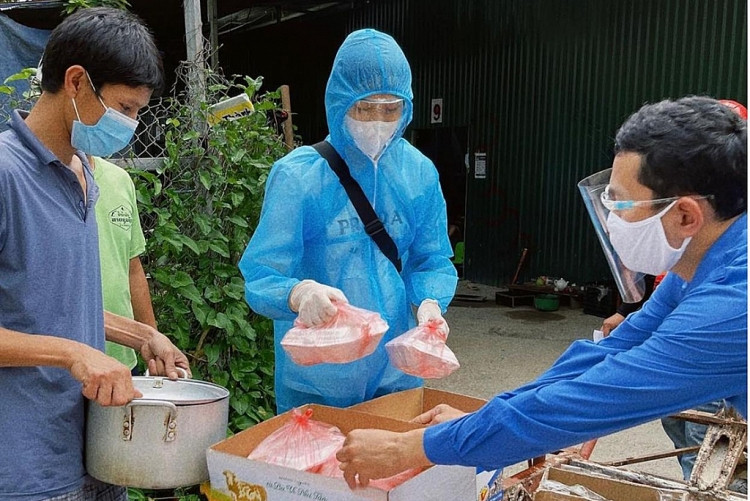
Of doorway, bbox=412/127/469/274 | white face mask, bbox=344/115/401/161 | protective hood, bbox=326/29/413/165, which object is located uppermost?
protective hood, bbox=326/29/413/165

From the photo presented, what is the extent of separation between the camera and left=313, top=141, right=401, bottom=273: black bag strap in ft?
6.76

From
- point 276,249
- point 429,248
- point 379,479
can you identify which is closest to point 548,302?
point 429,248

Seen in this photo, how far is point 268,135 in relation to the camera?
3609 mm

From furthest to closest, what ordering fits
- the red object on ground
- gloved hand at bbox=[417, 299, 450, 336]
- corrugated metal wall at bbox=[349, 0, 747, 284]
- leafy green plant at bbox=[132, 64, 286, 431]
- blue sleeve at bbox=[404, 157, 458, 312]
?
1. corrugated metal wall at bbox=[349, 0, 747, 284]
2. leafy green plant at bbox=[132, 64, 286, 431]
3. blue sleeve at bbox=[404, 157, 458, 312]
4. gloved hand at bbox=[417, 299, 450, 336]
5. the red object on ground

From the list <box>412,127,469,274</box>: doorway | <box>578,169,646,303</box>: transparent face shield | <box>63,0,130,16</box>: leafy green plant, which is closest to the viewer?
<box>578,169,646,303</box>: transparent face shield

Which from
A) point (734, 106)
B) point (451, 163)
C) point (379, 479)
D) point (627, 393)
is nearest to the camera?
point (627, 393)

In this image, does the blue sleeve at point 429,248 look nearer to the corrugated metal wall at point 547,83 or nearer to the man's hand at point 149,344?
the man's hand at point 149,344

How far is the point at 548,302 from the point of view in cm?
815

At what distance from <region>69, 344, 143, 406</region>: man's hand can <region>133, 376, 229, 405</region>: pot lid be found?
0.24 metres

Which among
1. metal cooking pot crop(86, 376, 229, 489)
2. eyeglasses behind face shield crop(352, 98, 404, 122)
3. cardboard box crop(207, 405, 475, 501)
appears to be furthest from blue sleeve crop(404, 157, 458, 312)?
metal cooking pot crop(86, 376, 229, 489)

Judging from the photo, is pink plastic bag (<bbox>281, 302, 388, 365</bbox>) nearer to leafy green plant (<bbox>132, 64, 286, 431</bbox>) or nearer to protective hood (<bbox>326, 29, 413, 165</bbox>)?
protective hood (<bbox>326, 29, 413, 165</bbox>)

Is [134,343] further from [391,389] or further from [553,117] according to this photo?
[553,117]

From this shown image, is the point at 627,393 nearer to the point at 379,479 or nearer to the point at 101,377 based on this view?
the point at 379,479

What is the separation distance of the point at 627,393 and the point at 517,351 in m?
5.12
